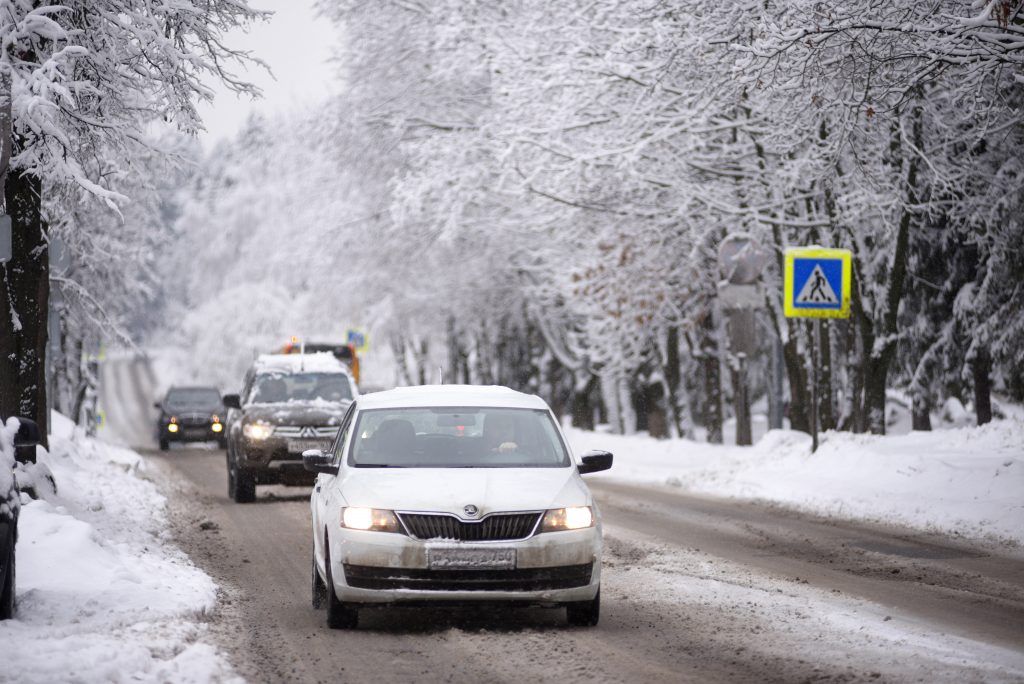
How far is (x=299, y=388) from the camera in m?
22.0

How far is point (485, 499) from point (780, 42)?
8.31 metres

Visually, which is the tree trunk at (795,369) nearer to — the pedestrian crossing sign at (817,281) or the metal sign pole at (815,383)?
the metal sign pole at (815,383)

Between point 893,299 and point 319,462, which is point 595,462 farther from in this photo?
point 893,299

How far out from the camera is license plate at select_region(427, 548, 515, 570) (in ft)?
30.4

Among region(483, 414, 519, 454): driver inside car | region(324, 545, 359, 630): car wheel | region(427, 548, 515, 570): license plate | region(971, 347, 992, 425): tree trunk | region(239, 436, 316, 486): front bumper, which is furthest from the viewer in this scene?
region(971, 347, 992, 425): tree trunk

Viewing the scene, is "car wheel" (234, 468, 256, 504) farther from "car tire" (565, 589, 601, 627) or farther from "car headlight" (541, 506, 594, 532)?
"car headlight" (541, 506, 594, 532)

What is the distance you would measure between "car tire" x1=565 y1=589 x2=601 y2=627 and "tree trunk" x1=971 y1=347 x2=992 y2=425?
1950 cm

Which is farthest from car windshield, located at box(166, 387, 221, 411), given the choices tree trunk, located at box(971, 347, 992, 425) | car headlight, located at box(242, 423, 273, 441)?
car headlight, located at box(242, 423, 273, 441)

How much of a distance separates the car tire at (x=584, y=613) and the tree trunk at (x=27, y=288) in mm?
8635

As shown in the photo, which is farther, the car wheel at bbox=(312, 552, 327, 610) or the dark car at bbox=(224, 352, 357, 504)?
the dark car at bbox=(224, 352, 357, 504)

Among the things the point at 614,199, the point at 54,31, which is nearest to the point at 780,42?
the point at 54,31

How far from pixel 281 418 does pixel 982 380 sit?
1508 centimetres

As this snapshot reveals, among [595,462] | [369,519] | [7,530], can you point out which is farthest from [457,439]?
[7,530]

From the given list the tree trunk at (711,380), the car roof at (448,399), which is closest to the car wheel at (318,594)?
the car roof at (448,399)
